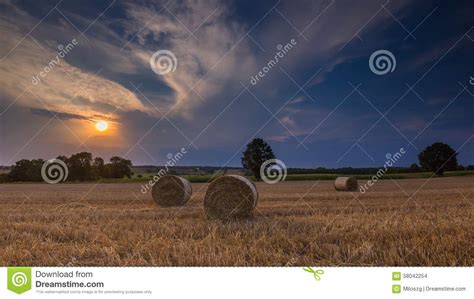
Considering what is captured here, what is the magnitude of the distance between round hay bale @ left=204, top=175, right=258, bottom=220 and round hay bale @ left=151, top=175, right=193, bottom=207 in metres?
2.73

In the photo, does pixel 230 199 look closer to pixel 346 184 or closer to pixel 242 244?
pixel 242 244

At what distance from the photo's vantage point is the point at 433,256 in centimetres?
349

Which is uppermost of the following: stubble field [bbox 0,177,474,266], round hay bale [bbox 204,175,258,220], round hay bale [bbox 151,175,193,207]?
round hay bale [bbox 151,175,193,207]

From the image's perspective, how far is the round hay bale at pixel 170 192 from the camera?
9.21 m

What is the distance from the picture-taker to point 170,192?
930cm

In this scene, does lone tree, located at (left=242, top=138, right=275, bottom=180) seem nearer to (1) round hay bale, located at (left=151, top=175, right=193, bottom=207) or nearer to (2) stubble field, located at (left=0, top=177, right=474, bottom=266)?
(1) round hay bale, located at (left=151, top=175, right=193, bottom=207)

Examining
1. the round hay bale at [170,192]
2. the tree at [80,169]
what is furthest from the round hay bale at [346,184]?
the tree at [80,169]

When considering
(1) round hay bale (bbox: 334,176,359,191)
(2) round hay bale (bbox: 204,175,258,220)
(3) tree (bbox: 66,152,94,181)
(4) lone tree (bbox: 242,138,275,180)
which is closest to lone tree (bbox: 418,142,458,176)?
(1) round hay bale (bbox: 334,176,359,191)

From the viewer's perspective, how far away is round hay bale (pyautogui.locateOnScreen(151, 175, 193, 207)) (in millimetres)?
9209

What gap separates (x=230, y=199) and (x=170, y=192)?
311 cm

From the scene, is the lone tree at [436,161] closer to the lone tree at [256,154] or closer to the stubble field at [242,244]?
the lone tree at [256,154]
